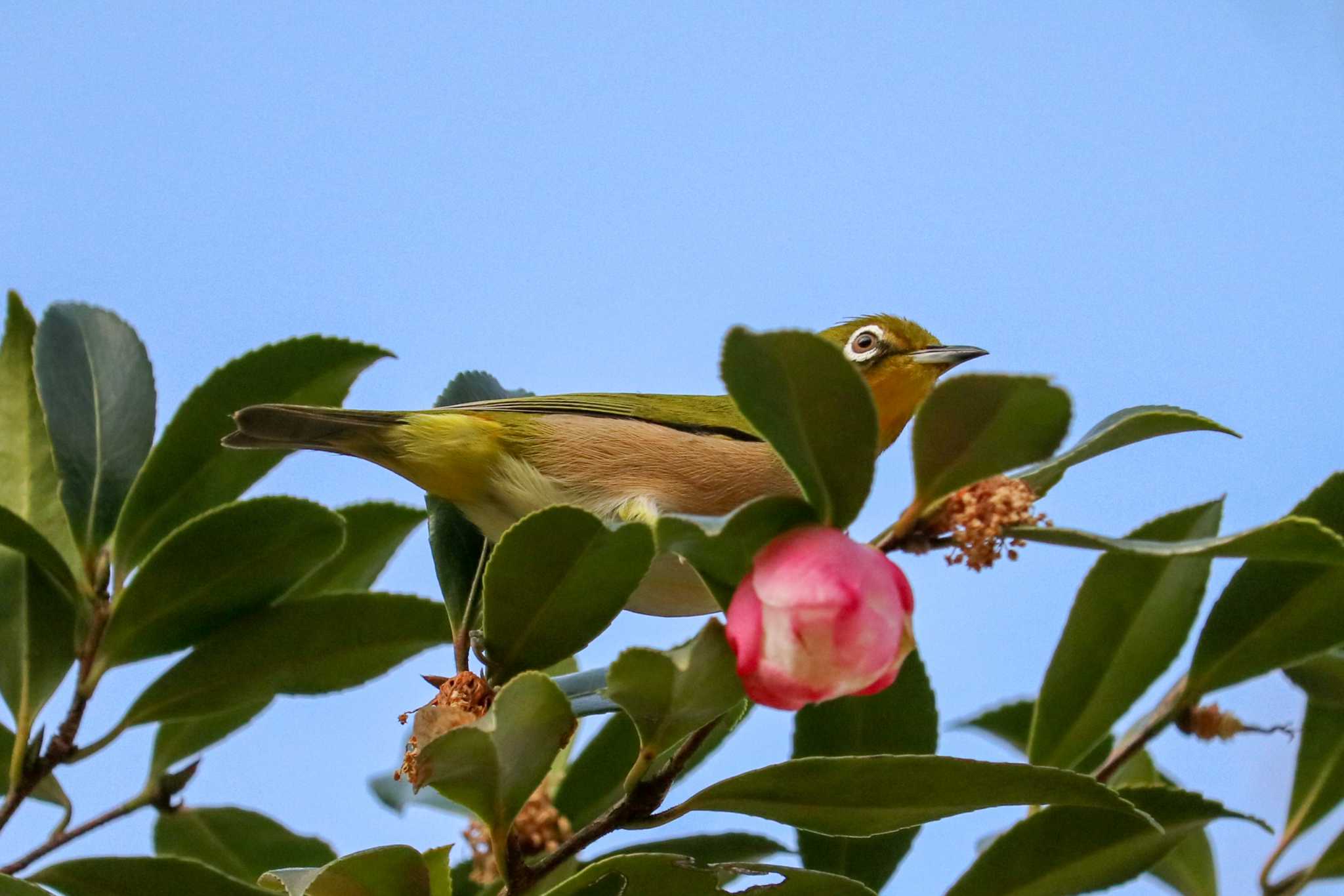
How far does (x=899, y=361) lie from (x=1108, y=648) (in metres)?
1.26

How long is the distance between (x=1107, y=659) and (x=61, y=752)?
1909 mm

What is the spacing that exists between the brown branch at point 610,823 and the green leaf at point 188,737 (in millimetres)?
1321

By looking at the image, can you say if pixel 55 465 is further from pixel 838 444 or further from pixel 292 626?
pixel 838 444

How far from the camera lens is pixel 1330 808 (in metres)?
2.65

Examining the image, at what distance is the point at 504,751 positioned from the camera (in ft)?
5.55

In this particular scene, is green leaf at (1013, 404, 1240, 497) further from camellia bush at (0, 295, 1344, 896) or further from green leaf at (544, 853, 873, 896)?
green leaf at (544, 853, 873, 896)

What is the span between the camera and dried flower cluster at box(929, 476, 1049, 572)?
167 cm

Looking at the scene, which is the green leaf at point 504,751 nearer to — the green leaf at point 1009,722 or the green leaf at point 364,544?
the green leaf at point 364,544

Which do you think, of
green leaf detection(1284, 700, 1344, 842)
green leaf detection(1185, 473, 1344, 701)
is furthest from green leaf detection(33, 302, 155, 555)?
green leaf detection(1284, 700, 1344, 842)

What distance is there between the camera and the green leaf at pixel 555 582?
178 centimetres

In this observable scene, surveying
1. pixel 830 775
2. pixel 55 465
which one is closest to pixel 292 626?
pixel 55 465

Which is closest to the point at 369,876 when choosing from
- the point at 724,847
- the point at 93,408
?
the point at 724,847

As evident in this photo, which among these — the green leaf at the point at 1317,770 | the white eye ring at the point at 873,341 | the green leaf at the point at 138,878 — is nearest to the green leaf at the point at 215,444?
the green leaf at the point at 138,878

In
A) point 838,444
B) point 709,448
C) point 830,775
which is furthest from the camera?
point 709,448
